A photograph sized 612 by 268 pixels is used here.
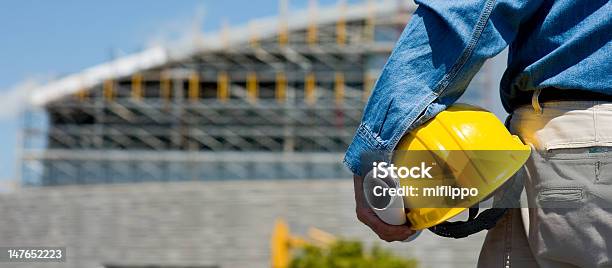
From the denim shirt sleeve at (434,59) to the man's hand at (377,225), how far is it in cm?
8

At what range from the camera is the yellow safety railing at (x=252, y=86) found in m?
A: 30.3

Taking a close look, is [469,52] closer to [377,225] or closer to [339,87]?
[377,225]

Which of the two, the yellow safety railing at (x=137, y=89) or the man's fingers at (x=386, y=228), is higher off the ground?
the man's fingers at (x=386, y=228)

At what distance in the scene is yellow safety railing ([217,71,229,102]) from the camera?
30438 millimetres

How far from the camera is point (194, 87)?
1208 inches

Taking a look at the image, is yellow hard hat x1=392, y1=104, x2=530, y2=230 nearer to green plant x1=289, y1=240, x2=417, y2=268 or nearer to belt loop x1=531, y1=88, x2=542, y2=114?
belt loop x1=531, y1=88, x2=542, y2=114

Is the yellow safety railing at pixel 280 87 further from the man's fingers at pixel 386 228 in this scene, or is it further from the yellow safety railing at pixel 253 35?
the man's fingers at pixel 386 228

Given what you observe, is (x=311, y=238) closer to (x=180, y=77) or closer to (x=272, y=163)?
(x=272, y=163)

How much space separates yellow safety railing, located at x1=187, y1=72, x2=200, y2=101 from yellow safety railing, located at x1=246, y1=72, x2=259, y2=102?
147 cm

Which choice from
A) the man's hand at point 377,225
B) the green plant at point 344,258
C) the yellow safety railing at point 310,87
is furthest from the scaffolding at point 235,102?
the man's hand at point 377,225

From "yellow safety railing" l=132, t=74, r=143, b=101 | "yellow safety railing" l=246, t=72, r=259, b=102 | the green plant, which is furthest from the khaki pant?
"yellow safety railing" l=132, t=74, r=143, b=101

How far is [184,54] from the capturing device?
29984 mm

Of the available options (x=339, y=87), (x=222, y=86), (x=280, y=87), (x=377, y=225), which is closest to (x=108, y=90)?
(x=222, y=86)

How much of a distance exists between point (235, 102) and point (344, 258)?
1480 cm
